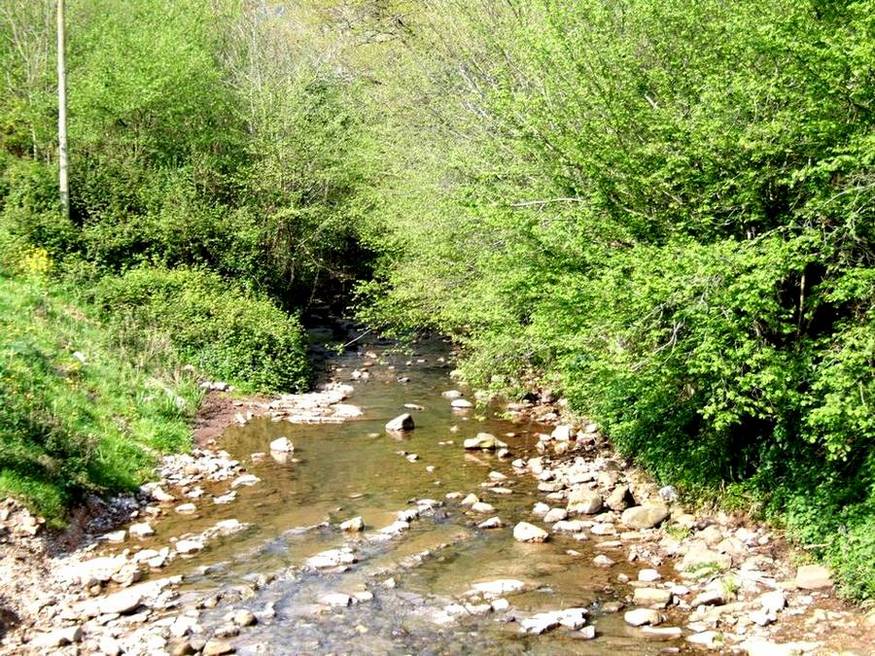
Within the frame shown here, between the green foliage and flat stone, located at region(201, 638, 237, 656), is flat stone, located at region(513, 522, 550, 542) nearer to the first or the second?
flat stone, located at region(201, 638, 237, 656)

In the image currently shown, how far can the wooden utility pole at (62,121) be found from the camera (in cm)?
2411

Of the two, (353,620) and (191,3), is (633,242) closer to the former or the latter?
(353,620)

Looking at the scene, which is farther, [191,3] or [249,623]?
[191,3]

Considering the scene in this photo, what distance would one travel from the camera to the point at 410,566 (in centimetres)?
1148

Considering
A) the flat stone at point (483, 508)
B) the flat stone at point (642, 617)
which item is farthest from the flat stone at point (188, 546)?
the flat stone at point (642, 617)

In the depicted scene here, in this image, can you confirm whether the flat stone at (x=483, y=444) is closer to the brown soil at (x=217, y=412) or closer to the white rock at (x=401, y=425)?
the white rock at (x=401, y=425)

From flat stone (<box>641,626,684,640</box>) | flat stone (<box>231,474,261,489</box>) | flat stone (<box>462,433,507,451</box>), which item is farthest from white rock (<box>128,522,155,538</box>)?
flat stone (<box>641,626,684,640</box>)

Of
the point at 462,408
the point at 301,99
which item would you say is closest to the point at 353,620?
the point at 462,408

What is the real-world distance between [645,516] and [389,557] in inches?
172

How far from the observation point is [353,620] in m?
9.74

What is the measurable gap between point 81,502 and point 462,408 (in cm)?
1124

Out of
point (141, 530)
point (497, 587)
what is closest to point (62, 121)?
point (141, 530)

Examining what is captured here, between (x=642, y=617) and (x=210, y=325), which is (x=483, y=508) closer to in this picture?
(x=642, y=617)

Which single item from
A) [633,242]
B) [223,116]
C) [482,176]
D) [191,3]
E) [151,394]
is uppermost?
[191,3]
